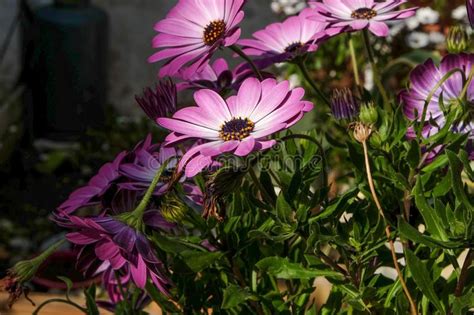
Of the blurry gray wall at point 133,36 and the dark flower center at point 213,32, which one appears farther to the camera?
the blurry gray wall at point 133,36

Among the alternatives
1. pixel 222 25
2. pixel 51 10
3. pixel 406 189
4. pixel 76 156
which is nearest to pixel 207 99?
pixel 222 25

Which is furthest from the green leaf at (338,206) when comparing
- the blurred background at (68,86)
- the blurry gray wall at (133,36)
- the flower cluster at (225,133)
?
the blurry gray wall at (133,36)

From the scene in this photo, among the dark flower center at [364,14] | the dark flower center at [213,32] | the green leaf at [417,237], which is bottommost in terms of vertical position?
the green leaf at [417,237]

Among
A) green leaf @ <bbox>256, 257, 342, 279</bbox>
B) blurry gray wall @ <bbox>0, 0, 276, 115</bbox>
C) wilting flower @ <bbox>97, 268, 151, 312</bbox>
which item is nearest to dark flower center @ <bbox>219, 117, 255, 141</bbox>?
green leaf @ <bbox>256, 257, 342, 279</bbox>

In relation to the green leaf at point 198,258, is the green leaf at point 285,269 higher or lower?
lower

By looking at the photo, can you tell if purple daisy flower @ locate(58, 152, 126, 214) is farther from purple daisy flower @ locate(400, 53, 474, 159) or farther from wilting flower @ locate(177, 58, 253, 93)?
purple daisy flower @ locate(400, 53, 474, 159)

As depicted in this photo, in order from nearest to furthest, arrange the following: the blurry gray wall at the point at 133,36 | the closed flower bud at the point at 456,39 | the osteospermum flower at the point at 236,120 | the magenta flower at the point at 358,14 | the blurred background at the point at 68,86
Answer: the osteospermum flower at the point at 236,120 < the magenta flower at the point at 358,14 < the closed flower bud at the point at 456,39 < the blurred background at the point at 68,86 < the blurry gray wall at the point at 133,36

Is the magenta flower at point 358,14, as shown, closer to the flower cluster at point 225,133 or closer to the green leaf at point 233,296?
the flower cluster at point 225,133
